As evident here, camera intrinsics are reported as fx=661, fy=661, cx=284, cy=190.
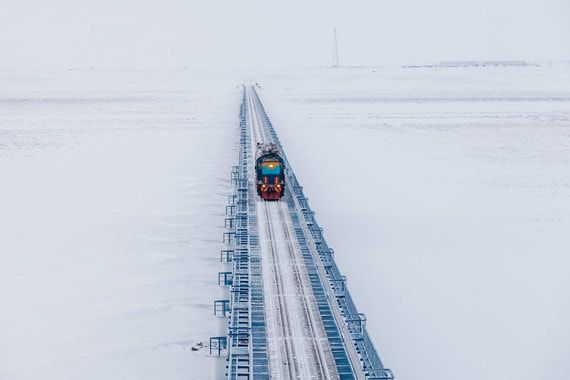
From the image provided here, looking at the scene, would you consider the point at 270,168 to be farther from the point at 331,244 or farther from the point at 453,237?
the point at 453,237

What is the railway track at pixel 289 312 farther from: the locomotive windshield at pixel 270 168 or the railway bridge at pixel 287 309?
the locomotive windshield at pixel 270 168

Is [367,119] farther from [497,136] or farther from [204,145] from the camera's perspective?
[204,145]

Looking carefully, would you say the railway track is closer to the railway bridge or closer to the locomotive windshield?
the railway bridge

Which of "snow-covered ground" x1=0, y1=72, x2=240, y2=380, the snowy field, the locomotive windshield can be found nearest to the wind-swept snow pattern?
the snowy field

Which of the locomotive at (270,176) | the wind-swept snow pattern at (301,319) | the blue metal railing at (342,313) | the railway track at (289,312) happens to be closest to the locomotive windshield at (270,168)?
the locomotive at (270,176)

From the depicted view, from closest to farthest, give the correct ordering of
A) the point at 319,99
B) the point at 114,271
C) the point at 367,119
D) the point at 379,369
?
the point at 379,369
the point at 114,271
the point at 367,119
the point at 319,99

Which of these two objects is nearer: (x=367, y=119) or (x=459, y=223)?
(x=459, y=223)

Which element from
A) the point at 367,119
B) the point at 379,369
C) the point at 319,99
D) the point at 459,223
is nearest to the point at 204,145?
the point at 367,119
